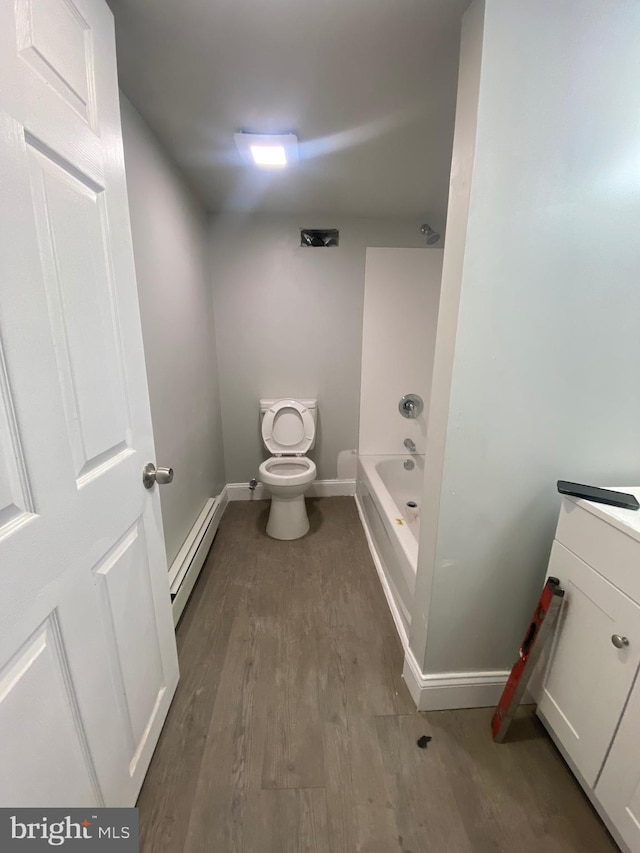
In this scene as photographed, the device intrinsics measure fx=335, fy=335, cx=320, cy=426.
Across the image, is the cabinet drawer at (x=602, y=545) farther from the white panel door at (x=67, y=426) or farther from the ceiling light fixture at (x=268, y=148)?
the ceiling light fixture at (x=268, y=148)

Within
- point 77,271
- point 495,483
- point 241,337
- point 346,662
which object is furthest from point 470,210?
point 241,337

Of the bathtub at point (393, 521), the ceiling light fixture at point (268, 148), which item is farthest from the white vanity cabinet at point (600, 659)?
the ceiling light fixture at point (268, 148)

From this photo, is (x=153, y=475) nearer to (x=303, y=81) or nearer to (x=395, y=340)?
(x=303, y=81)

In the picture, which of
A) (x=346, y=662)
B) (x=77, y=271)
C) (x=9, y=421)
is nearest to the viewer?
(x=9, y=421)

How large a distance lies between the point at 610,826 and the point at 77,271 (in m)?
1.90

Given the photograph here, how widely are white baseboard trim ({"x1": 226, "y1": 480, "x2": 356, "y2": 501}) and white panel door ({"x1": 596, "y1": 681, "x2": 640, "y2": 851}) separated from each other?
6.83ft

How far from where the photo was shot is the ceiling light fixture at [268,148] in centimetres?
142

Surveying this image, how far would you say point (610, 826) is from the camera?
89 centimetres

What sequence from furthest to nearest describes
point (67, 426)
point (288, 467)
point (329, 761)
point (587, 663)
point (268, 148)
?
point (288, 467)
point (268, 148)
point (329, 761)
point (587, 663)
point (67, 426)

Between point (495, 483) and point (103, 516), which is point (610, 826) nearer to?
point (495, 483)

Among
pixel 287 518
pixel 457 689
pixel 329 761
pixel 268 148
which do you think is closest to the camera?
pixel 329 761

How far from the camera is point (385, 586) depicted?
179 cm

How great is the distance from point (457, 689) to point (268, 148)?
233 centimetres

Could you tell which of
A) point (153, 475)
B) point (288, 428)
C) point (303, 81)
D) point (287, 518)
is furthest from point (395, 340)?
point (153, 475)
